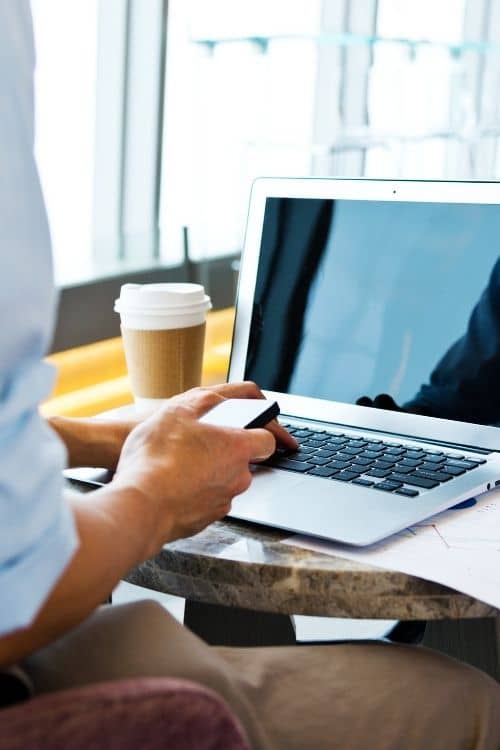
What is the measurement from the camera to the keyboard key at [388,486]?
1044 mm

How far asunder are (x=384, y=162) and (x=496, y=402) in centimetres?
258

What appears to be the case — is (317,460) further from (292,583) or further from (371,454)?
(292,583)

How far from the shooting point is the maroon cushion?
0.56 meters

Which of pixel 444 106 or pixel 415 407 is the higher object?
pixel 444 106

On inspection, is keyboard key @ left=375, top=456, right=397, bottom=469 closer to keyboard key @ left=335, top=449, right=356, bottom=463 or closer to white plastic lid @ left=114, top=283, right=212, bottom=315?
keyboard key @ left=335, top=449, right=356, bottom=463

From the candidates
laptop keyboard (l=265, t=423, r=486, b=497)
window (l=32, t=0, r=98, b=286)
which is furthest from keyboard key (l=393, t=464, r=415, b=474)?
window (l=32, t=0, r=98, b=286)

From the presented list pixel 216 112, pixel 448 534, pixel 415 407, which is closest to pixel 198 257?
pixel 216 112

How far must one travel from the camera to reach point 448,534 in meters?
0.97

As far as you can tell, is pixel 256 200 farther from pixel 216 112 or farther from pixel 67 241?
pixel 216 112

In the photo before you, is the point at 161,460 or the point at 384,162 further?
the point at 384,162

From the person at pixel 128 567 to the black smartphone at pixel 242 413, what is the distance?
4cm

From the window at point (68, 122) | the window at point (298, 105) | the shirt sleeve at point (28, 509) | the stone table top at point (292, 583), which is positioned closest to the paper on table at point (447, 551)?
the stone table top at point (292, 583)

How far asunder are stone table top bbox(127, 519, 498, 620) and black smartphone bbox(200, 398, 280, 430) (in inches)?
5.0

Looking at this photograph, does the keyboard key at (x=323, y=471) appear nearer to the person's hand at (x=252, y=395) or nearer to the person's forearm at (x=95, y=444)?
the person's hand at (x=252, y=395)
